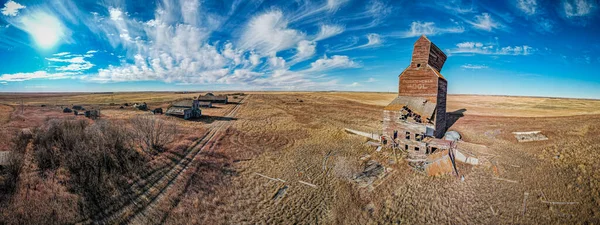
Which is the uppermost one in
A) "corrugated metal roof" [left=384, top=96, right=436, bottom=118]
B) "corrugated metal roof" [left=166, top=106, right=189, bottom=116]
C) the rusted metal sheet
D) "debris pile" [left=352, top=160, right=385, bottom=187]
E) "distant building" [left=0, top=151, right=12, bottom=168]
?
"corrugated metal roof" [left=384, top=96, right=436, bottom=118]

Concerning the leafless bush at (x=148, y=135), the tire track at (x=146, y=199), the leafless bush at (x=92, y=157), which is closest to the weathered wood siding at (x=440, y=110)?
the tire track at (x=146, y=199)

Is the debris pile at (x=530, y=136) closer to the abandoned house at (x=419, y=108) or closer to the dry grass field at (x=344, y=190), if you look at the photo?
the dry grass field at (x=344, y=190)

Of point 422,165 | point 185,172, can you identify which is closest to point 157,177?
point 185,172

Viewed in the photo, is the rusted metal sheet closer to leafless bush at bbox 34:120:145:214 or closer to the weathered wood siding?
the weathered wood siding

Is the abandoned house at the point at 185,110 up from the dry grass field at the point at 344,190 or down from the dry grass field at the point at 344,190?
up

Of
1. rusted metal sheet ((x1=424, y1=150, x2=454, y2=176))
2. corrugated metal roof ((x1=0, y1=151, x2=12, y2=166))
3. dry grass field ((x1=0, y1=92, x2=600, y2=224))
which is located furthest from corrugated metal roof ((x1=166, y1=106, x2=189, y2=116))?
rusted metal sheet ((x1=424, y1=150, x2=454, y2=176))

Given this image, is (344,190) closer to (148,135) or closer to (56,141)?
(148,135)

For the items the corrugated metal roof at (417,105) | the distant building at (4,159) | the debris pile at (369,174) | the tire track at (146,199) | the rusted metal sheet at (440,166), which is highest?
the corrugated metal roof at (417,105)

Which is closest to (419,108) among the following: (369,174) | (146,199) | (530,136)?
(369,174)
